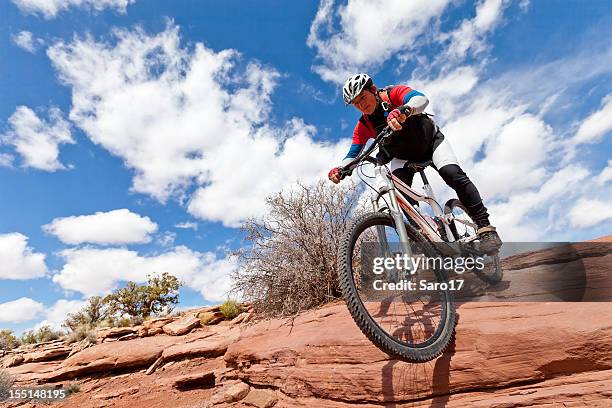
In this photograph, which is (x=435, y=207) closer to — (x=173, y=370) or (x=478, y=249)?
(x=478, y=249)

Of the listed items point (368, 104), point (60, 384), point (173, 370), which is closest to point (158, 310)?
point (60, 384)

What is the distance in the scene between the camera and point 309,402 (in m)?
4.51

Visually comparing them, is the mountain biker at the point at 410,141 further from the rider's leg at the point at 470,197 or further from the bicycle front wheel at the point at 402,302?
the bicycle front wheel at the point at 402,302

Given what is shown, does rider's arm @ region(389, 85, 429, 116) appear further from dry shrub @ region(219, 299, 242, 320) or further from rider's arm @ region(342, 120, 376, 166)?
dry shrub @ region(219, 299, 242, 320)

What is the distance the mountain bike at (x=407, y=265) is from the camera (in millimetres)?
3156

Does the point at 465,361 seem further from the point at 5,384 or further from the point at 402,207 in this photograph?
the point at 5,384

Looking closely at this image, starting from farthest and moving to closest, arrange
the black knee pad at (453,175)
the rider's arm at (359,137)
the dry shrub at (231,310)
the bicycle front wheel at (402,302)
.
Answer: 1. the dry shrub at (231,310)
2. the rider's arm at (359,137)
3. the black knee pad at (453,175)
4. the bicycle front wheel at (402,302)

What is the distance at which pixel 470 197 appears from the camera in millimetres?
4117

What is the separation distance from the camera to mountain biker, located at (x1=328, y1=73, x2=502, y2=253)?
4.07 meters

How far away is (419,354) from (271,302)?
4989mm

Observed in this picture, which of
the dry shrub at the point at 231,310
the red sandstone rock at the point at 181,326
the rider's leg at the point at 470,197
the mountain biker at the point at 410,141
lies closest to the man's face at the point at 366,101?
the mountain biker at the point at 410,141

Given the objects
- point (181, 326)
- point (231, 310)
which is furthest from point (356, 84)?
point (181, 326)

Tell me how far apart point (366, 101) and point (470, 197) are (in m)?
1.59

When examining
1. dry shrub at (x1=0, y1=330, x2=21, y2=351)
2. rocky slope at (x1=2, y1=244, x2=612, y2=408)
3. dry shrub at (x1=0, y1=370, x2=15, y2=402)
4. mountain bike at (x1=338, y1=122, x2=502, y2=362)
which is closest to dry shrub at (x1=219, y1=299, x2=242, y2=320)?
rocky slope at (x1=2, y1=244, x2=612, y2=408)
